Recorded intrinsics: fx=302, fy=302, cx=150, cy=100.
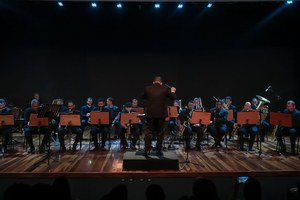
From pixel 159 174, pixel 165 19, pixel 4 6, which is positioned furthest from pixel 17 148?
pixel 165 19

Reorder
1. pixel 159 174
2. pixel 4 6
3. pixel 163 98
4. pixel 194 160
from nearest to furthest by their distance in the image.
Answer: pixel 159 174 < pixel 163 98 < pixel 194 160 < pixel 4 6

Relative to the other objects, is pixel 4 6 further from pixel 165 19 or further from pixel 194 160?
pixel 194 160

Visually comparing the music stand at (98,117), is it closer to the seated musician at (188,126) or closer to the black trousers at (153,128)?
the black trousers at (153,128)

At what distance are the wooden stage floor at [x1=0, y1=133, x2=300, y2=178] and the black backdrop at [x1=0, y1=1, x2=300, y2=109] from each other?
390cm

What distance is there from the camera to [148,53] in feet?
41.6

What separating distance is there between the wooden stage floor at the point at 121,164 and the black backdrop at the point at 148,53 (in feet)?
12.8

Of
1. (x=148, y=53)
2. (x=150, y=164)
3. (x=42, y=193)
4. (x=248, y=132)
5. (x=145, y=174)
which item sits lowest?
(x=145, y=174)

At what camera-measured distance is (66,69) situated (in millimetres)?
12594

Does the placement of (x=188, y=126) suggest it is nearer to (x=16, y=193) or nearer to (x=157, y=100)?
(x=157, y=100)

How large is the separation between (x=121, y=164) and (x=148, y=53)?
660 centimetres

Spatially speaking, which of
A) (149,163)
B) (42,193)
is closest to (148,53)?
(149,163)

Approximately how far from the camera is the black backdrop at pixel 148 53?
1239 cm

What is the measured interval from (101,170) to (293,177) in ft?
13.1

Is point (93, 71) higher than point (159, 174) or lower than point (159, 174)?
higher
